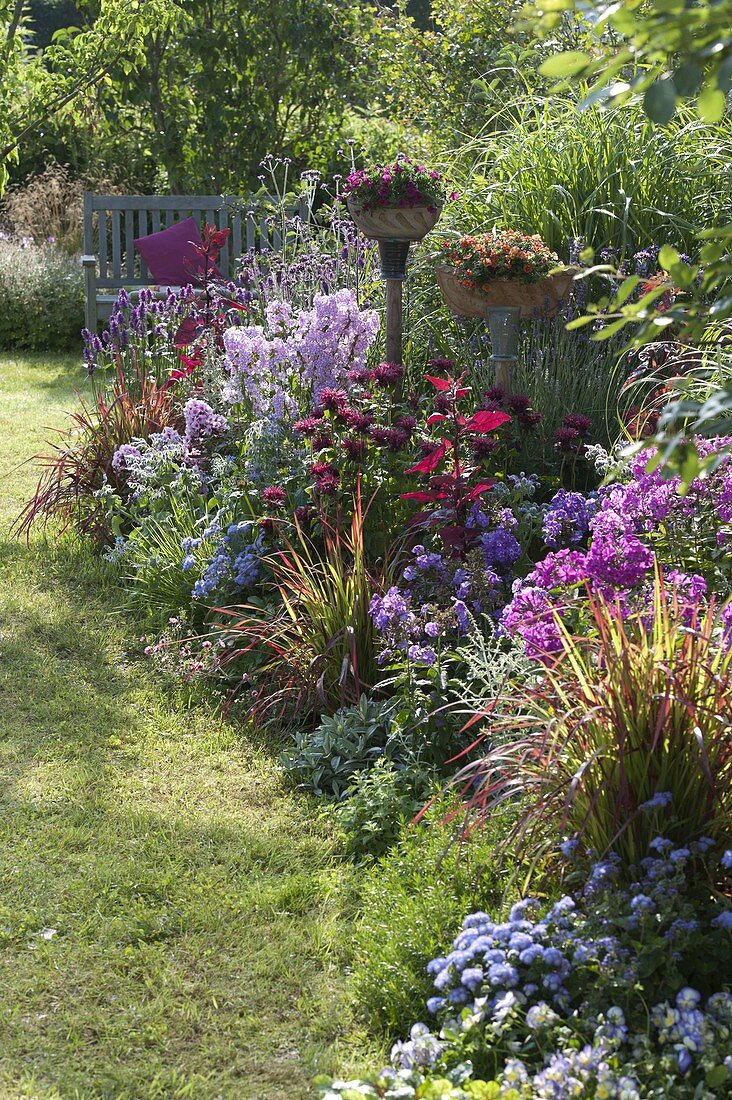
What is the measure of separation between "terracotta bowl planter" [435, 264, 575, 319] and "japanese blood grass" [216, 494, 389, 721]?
986 millimetres

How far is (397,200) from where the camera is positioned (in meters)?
4.19

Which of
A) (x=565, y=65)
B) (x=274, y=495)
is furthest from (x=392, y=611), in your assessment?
(x=565, y=65)

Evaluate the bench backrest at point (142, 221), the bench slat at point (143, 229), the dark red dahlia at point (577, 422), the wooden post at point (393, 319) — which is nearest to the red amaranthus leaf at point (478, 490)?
the dark red dahlia at point (577, 422)

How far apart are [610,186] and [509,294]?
4.04ft

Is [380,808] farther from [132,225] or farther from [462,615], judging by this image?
[132,225]

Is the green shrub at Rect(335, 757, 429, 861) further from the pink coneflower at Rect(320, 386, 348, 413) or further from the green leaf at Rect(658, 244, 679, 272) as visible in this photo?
the green leaf at Rect(658, 244, 679, 272)

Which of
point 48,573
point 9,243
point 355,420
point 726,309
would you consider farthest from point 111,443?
point 9,243

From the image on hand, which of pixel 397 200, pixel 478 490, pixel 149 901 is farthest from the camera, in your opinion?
pixel 397 200

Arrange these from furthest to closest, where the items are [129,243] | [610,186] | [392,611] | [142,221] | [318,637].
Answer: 1. [142,221]
2. [129,243]
3. [610,186]
4. [318,637]
5. [392,611]

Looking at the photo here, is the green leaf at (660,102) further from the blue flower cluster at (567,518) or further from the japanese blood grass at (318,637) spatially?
the japanese blood grass at (318,637)

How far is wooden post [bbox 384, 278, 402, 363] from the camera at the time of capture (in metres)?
4.44

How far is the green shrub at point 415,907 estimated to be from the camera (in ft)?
7.50

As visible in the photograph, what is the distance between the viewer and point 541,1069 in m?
2.03

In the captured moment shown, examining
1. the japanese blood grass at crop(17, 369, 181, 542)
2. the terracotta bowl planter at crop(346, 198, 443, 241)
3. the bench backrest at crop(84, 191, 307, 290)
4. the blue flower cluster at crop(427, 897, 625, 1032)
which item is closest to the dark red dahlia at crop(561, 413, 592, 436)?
the terracotta bowl planter at crop(346, 198, 443, 241)
